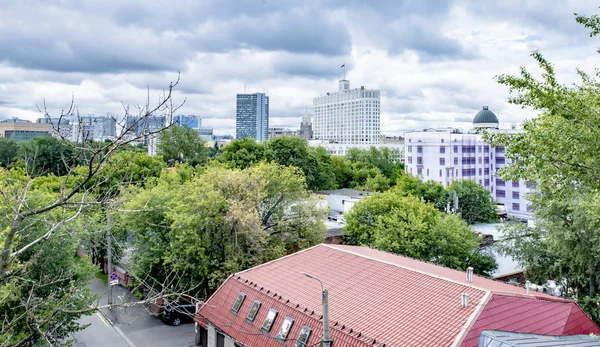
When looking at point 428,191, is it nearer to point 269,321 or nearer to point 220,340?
point 220,340

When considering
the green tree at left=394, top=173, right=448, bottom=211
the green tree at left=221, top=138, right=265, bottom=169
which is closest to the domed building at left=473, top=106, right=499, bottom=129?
the green tree at left=394, top=173, right=448, bottom=211

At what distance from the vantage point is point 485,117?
3401 inches

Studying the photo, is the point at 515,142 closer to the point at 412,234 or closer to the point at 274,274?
the point at 274,274

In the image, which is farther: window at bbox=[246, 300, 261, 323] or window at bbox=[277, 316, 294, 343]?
window at bbox=[246, 300, 261, 323]

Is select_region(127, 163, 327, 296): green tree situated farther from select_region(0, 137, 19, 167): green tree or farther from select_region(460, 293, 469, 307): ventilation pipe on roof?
select_region(0, 137, 19, 167): green tree

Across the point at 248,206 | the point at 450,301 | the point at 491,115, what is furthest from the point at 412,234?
the point at 491,115

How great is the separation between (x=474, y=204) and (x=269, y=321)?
3650 cm

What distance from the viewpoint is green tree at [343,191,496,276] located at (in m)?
25.3

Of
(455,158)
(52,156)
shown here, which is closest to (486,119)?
(455,158)

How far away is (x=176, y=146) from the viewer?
65500 mm

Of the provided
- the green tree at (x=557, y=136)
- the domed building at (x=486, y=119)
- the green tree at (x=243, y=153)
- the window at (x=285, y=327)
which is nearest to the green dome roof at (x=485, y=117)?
the domed building at (x=486, y=119)

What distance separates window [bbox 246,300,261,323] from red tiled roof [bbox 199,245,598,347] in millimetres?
208

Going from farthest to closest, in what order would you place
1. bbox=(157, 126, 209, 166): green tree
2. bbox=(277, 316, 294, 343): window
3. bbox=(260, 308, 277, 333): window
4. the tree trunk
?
bbox=(157, 126, 209, 166): green tree < the tree trunk < bbox=(260, 308, 277, 333): window < bbox=(277, 316, 294, 343): window

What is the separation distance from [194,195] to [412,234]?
12.2 m
